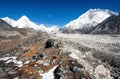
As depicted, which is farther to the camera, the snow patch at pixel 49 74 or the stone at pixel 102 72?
the stone at pixel 102 72

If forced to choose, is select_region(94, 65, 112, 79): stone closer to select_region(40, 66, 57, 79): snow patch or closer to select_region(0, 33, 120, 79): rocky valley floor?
select_region(0, 33, 120, 79): rocky valley floor

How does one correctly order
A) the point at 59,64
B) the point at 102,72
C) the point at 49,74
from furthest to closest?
1. the point at 59,64
2. the point at 102,72
3. the point at 49,74

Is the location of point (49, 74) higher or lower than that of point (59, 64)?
lower

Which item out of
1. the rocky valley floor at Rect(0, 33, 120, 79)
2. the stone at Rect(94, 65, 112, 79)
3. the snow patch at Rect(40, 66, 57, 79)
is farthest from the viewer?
the stone at Rect(94, 65, 112, 79)

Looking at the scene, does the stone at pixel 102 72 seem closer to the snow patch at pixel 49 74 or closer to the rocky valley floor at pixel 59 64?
the rocky valley floor at pixel 59 64

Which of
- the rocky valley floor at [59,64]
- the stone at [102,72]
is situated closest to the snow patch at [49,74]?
the rocky valley floor at [59,64]

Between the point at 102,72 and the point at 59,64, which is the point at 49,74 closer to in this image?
the point at 59,64

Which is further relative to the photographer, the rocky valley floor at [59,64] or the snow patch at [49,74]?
the snow patch at [49,74]

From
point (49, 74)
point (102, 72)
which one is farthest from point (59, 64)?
point (102, 72)

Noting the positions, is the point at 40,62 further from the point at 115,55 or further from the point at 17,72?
the point at 115,55

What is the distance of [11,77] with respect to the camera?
76875 millimetres

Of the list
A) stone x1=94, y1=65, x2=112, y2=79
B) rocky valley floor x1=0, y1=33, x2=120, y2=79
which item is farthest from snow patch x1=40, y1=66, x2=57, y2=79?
stone x1=94, y1=65, x2=112, y2=79

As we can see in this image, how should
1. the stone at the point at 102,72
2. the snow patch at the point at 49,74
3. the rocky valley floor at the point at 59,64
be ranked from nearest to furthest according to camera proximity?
the rocky valley floor at the point at 59,64 < the snow patch at the point at 49,74 < the stone at the point at 102,72

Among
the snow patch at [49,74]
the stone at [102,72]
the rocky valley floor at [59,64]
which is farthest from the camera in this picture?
the stone at [102,72]
